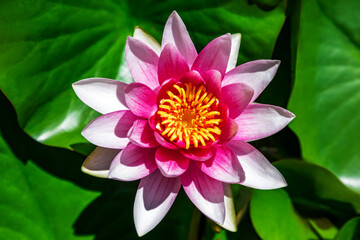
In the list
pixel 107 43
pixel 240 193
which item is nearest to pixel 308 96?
pixel 240 193

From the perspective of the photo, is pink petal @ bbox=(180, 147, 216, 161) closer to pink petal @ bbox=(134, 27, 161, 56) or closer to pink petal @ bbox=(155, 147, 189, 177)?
pink petal @ bbox=(155, 147, 189, 177)

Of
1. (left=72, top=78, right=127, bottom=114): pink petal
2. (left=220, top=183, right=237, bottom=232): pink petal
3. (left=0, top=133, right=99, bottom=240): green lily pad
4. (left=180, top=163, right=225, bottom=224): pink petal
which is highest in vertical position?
(left=72, top=78, right=127, bottom=114): pink petal

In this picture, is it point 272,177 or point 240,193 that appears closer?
point 272,177

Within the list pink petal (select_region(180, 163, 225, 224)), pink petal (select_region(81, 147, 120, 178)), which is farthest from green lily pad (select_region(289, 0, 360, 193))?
pink petal (select_region(81, 147, 120, 178))

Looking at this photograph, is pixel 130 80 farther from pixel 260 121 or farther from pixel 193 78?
pixel 260 121

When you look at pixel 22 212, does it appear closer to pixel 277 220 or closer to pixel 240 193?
pixel 240 193

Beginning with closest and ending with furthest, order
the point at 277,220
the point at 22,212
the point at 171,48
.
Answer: the point at 171,48
the point at 22,212
the point at 277,220

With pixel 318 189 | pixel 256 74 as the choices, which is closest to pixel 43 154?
pixel 256 74
